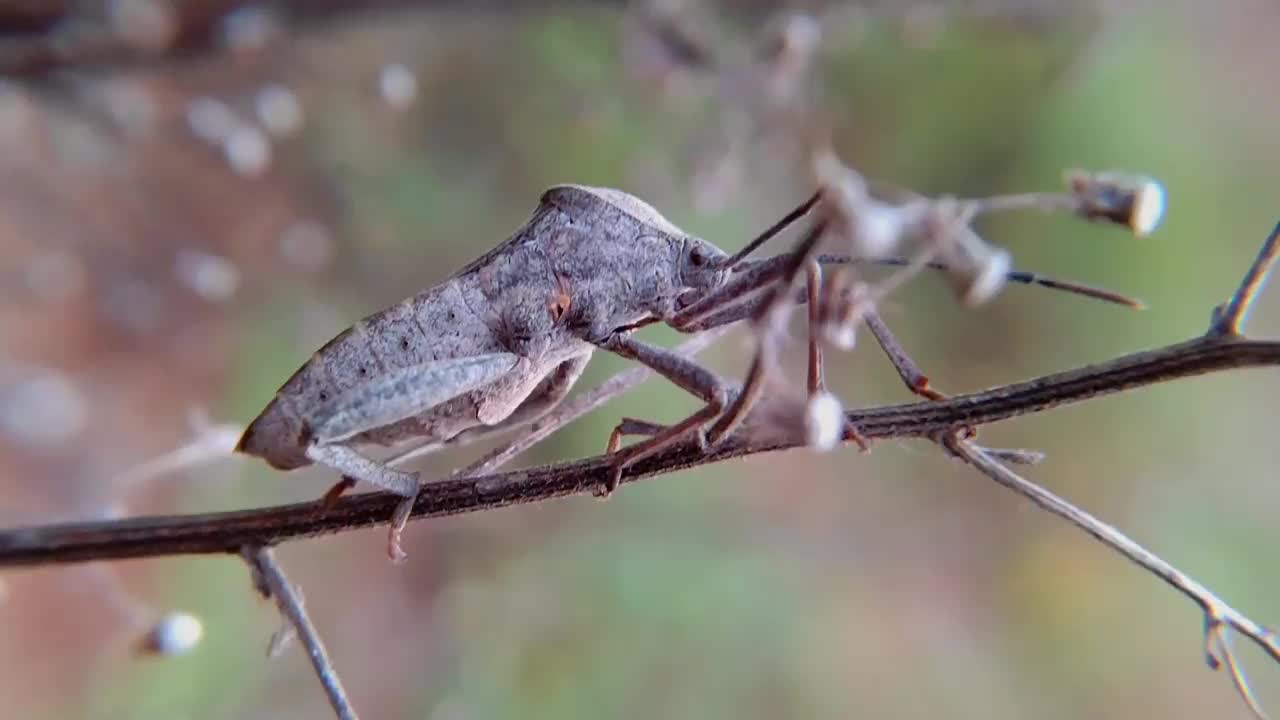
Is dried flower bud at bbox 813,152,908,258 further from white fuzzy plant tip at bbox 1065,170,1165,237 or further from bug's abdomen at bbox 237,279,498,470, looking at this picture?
bug's abdomen at bbox 237,279,498,470

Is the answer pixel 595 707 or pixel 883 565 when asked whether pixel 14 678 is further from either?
pixel 883 565

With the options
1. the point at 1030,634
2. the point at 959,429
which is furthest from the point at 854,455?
the point at 959,429

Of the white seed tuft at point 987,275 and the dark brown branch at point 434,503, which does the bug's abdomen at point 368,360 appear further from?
the white seed tuft at point 987,275

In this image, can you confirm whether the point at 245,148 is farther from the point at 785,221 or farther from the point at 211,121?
the point at 785,221

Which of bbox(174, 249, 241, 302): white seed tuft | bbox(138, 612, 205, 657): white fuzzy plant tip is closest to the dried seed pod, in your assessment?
bbox(138, 612, 205, 657): white fuzzy plant tip

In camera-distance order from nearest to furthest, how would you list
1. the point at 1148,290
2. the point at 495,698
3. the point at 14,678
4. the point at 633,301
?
1. the point at 633,301
2. the point at 14,678
3. the point at 495,698
4. the point at 1148,290
